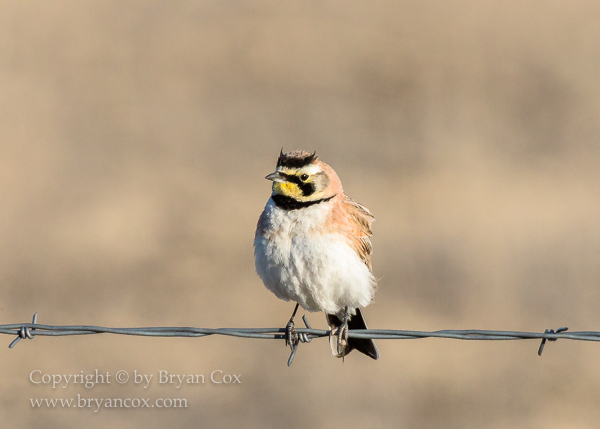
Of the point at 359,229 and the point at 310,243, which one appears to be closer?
the point at 310,243

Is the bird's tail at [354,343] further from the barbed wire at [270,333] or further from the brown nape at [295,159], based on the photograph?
the brown nape at [295,159]

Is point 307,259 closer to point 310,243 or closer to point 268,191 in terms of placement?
point 310,243

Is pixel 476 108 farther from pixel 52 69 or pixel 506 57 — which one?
pixel 52 69

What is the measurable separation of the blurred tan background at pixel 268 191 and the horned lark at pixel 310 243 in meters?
3.95

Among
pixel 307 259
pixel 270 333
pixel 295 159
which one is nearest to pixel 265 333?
pixel 270 333

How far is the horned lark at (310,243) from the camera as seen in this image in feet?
20.9

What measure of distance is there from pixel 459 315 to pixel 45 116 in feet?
35.0

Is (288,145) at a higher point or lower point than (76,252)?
higher

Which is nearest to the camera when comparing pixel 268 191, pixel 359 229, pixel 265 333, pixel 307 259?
pixel 265 333

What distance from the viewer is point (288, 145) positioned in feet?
53.3

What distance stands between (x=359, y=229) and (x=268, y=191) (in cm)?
877

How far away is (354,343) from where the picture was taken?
7.16 m

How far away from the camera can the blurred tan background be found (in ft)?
35.1

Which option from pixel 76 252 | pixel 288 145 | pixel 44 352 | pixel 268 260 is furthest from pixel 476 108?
pixel 268 260
